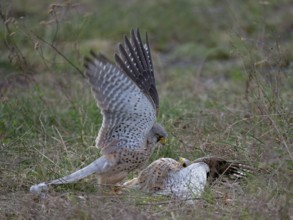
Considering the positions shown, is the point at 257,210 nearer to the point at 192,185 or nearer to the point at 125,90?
the point at 192,185

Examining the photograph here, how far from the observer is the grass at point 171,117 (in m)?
5.20

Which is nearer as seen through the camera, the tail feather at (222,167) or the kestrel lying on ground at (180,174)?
the kestrel lying on ground at (180,174)

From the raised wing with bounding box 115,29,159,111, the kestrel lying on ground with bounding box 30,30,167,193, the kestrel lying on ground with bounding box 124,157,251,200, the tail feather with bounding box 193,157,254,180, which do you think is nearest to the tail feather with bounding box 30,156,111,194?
the kestrel lying on ground with bounding box 30,30,167,193

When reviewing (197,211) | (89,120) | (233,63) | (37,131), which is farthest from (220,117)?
(233,63)

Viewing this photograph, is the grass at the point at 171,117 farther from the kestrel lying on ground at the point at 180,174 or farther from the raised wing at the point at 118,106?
the raised wing at the point at 118,106

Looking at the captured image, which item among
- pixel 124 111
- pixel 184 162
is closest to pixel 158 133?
pixel 184 162

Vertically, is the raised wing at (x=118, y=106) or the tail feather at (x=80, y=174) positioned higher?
the raised wing at (x=118, y=106)

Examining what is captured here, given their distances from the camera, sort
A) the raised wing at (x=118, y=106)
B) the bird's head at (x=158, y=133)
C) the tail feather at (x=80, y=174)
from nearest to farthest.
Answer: the tail feather at (x=80, y=174), the raised wing at (x=118, y=106), the bird's head at (x=158, y=133)

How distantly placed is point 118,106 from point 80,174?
58 centimetres

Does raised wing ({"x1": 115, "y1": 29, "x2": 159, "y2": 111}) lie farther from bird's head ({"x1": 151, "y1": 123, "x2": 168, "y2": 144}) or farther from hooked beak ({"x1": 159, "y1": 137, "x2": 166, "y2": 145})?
hooked beak ({"x1": 159, "y1": 137, "x2": 166, "y2": 145})

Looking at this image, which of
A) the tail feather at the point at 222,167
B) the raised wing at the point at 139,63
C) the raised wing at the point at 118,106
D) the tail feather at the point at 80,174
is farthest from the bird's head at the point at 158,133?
the tail feather at the point at 80,174

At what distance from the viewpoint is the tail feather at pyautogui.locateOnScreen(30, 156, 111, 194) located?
224 inches

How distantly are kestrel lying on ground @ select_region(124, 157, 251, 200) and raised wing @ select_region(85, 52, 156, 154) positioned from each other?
0.25 m

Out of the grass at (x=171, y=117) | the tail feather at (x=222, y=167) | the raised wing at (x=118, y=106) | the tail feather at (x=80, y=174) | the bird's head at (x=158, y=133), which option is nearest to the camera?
the grass at (x=171, y=117)
